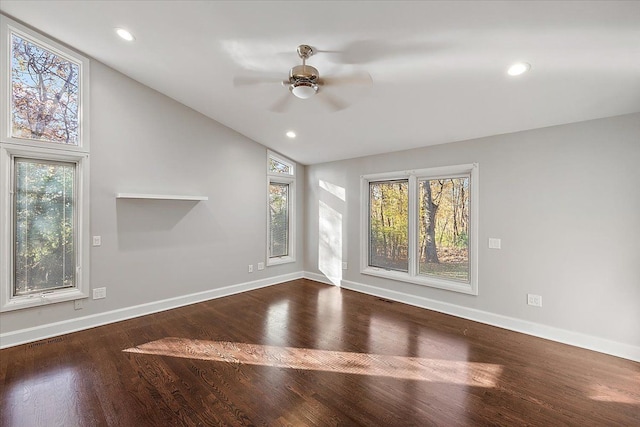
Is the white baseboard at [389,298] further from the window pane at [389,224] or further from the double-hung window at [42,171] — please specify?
the window pane at [389,224]

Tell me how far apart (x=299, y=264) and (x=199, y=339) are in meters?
3.02

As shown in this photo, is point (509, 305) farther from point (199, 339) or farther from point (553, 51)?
point (199, 339)

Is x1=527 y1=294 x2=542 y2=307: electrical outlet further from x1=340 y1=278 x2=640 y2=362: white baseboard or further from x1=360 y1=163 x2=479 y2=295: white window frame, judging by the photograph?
x1=360 y1=163 x2=479 y2=295: white window frame

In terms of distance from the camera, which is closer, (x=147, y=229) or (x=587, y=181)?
(x=587, y=181)

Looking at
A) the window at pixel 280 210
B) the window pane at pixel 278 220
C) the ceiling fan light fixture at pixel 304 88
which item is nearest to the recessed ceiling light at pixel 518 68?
the ceiling fan light fixture at pixel 304 88

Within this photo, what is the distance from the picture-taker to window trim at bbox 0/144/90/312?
2.90 m

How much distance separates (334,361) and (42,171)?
3901 mm

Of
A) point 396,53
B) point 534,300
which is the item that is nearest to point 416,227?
point 534,300

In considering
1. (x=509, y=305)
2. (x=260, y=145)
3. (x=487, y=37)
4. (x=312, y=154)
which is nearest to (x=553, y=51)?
(x=487, y=37)

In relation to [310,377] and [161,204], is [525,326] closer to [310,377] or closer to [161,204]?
[310,377]

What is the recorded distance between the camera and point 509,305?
3457 millimetres

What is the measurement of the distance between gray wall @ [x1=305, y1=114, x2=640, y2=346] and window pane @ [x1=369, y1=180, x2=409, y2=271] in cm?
78

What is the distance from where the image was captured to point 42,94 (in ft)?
10.4

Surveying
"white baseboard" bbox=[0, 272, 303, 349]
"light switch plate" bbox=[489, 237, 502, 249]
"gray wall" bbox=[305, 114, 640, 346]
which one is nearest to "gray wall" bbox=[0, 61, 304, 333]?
"white baseboard" bbox=[0, 272, 303, 349]
